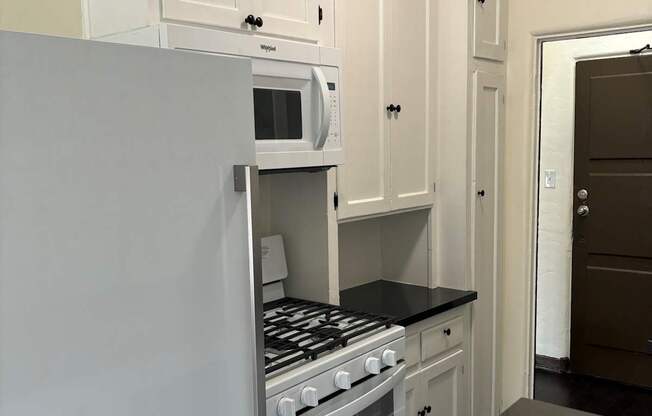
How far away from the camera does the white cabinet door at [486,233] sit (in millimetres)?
3066

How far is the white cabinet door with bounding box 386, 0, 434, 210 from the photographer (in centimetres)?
271

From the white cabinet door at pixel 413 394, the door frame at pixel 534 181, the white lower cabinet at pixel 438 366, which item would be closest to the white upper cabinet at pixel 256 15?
the white lower cabinet at pixel 438 366

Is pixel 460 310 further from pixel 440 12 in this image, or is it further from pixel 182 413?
pixel 182 413

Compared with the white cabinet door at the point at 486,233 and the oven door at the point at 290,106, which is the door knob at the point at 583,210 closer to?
the white cabinet door at the point at 486,233

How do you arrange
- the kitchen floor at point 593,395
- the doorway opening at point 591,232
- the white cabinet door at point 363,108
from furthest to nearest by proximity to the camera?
the doorway opening at point 591,232 → the kitchen floor at point 593,395 → the white cabinet door at point 363,108

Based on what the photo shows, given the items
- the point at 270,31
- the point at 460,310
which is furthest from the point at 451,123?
the point at 270,31

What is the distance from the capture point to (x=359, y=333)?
6.79 feet

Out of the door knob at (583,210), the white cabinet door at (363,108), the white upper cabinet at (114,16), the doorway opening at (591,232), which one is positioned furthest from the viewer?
the door knob at (583,210)

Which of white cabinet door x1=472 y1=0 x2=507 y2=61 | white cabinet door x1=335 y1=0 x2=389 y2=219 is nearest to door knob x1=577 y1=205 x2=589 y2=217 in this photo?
white cabinet door x1=472 y1=0 x2=507 y2=61

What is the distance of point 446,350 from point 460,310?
20 centimetres

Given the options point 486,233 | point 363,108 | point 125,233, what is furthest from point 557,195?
point 125,233

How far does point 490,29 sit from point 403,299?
1385 millimetres

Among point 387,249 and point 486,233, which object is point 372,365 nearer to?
point 387,249

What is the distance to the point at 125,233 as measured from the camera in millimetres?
1156
